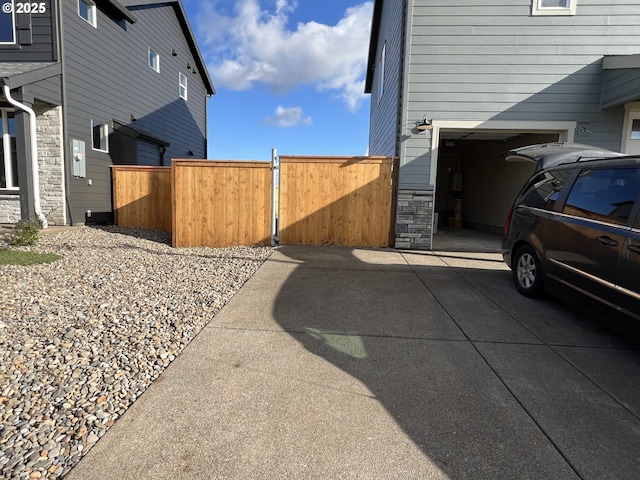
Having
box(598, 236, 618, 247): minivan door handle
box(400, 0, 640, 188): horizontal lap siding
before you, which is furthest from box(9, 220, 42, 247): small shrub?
box(598, 236, 618, 247): minivan door handle

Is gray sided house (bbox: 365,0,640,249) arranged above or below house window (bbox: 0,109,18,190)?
above

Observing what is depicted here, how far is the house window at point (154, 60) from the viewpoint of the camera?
1354cm

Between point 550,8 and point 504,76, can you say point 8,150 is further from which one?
point 550,8

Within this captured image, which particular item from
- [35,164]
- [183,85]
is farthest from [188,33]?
[35,164]

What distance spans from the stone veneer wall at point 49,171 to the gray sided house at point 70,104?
0.9 inches

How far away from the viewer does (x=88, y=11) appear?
10219 mm

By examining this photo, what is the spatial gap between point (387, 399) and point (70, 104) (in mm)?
10648

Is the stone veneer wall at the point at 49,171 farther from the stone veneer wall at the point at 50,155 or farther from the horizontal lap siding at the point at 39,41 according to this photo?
the horizontal lap siding at the point at 39,41

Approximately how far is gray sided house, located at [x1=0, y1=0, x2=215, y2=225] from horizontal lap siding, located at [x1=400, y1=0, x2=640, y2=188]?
327 inches

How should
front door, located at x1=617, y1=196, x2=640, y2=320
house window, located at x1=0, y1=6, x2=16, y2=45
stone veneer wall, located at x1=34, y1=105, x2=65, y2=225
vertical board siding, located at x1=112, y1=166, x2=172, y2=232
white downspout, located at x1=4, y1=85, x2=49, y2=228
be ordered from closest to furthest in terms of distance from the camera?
1. front door, located at x1=617, y1=196, x2=640, y2=320
2. white downspout, located at x1=4, y1=85, x2=49, y2=228
3. stone veneer wall, located at x1=34, y1=105, x2=65, y2=225
4. house window, located at x1=0, y1=6, x2=16, y2=45
5. vertical board siding, located at x1=112, y1=166, x2=172, y2=232

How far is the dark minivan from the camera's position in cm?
307

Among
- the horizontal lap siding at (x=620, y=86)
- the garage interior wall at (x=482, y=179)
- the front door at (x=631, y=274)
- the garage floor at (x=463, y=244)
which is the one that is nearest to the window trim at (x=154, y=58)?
the garage interior wall at (x=482, y=179)

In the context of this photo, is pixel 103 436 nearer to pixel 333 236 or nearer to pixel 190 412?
pixel 190 412

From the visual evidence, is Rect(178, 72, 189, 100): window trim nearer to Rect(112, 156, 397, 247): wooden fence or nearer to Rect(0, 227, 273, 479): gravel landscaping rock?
Rect(112, 156, 397, 247): wooden fence
